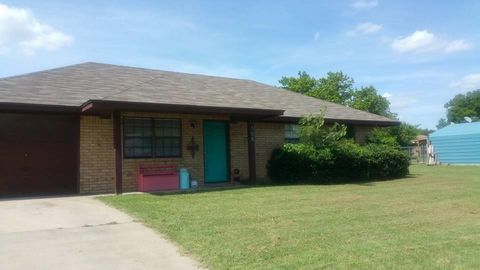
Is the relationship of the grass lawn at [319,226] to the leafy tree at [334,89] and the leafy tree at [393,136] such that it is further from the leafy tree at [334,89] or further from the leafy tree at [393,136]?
the leafy tree at [334,89]

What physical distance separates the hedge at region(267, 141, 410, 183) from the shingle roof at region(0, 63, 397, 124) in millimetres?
1743

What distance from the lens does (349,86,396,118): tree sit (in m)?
54.3

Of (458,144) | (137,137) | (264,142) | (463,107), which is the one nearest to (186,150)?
(137,137)

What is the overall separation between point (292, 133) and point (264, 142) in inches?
60.2

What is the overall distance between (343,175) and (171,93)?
255 inches

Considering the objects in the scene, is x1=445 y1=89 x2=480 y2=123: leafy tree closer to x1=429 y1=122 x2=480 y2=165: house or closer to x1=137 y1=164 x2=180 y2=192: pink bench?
x1=429 y1=122 x2=480 y2=165: house

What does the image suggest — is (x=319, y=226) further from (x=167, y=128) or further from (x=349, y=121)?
(x=349, y=121)

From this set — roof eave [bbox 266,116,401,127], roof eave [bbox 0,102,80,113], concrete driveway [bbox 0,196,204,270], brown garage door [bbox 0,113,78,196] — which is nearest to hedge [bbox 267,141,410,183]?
roof eave [bbox 266,116,401,127]

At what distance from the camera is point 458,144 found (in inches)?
1280

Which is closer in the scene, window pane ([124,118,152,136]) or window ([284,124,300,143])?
window pane ([124,118,152,136])

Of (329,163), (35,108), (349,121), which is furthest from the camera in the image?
(349,121)

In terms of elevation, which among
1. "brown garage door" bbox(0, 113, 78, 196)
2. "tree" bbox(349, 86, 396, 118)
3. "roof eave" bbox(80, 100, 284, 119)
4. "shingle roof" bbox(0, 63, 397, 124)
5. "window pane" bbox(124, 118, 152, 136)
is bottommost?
"brown garage door" bbox(0, 113, 78, 196)

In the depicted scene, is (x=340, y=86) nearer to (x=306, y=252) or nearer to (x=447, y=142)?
(x=447, y=142)

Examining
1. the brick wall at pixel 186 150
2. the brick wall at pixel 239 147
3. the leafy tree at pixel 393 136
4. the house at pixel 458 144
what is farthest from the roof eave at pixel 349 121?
the house at pixel 458 144
